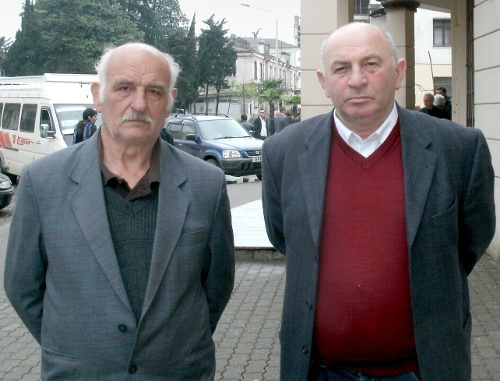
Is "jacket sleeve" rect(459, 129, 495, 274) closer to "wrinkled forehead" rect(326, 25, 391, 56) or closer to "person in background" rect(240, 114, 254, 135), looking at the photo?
"wrinkled forehead" rect(326, 25, 391, 56)

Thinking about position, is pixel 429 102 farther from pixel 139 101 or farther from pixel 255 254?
pixel 139 101

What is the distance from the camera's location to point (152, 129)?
2.90 m

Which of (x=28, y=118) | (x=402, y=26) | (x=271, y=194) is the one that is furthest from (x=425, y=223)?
(x=28, y=118)

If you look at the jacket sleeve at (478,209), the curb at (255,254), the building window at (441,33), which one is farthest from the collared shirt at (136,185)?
the building window at (441,33)

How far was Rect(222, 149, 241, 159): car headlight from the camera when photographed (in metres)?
20.7

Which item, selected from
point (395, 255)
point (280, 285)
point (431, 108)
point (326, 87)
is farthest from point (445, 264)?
point (431, 108)

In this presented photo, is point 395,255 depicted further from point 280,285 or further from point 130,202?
point 280,285

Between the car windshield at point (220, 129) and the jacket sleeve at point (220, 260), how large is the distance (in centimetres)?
1854

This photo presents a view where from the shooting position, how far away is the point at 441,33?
48.6 m

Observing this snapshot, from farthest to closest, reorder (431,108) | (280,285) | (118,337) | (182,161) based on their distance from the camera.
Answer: (431,108) < (280,285) < (182,161) < (118,337)

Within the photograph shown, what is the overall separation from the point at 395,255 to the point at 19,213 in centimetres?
139

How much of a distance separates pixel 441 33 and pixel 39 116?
1338 inches

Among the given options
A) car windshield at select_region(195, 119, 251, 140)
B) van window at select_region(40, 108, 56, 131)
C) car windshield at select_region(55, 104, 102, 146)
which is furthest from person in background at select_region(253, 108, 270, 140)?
van window at select_region(40, 108, 56, 131)

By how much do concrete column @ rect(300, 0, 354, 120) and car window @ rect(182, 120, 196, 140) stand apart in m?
11.6
